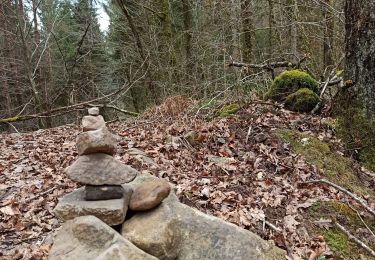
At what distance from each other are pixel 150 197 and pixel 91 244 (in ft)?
2.39

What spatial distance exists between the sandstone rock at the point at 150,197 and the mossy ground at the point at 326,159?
2.72 metres

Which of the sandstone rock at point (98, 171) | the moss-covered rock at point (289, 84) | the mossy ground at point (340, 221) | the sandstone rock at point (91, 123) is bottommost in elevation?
the mossy ground at point (340, 221)

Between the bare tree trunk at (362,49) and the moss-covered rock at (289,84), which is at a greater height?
the bare tree trunk at (362,49)

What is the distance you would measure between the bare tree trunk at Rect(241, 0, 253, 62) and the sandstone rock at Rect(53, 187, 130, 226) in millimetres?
10133

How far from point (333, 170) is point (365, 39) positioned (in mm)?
1914

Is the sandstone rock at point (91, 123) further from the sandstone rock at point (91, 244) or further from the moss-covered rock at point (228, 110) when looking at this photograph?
the moss-covered rock at point (228, 110)

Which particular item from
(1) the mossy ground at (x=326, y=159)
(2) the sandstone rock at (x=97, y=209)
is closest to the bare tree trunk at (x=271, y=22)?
(1) the mossy ground at (x=326, y=159)

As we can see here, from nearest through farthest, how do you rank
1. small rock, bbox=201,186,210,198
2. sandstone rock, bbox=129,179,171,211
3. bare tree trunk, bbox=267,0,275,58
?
sandstone rock, bbox=129,179,171,211, small rock, bbox=201,186,210,198, bare tree trunk, bbox=267,0,275,58

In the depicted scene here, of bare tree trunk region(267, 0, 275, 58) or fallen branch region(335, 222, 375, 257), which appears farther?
bare tree trunk region(267, 0, 275, 58)

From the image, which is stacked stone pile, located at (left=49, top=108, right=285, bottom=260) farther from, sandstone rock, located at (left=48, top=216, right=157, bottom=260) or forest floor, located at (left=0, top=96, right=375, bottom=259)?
forest floor, located at (left=0, top=96, right=375, bottom=259)

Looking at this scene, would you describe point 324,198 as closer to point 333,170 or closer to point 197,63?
point 333,170

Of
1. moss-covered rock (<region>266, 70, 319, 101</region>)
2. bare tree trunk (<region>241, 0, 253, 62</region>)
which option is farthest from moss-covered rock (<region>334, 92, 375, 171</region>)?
bare tree trunk (<region>241, 0, 253, 62</region>)

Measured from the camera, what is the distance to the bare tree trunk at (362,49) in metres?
5.57

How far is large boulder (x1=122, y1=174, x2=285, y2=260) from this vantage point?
325 cm
